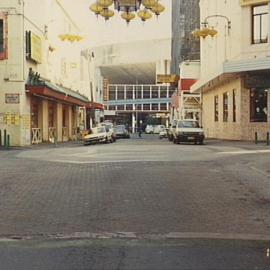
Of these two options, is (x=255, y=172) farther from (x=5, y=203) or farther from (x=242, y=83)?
(x=242, y=83)

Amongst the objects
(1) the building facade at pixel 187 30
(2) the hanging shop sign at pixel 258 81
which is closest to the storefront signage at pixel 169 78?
(1) the building facade at pixel 187 30

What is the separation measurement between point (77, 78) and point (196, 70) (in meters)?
14.4

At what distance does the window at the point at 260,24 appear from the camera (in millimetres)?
37375

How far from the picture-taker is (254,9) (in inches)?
1497

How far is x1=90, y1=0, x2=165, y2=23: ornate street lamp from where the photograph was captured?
19.6 meters

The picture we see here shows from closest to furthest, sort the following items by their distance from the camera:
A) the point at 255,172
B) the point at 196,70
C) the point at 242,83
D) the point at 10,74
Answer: the point at 255,172 → the point at 10,74 → the point at 242,83 → the point at 196,70

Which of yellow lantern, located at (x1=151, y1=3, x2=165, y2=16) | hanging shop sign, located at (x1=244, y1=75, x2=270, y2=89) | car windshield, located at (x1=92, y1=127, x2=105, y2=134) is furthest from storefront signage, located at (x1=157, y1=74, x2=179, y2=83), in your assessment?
yellow lantern, located at (x1=151, y1=3, x2=165, y2=16)

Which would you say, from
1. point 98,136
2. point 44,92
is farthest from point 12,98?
point 98,136

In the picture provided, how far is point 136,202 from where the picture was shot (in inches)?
462

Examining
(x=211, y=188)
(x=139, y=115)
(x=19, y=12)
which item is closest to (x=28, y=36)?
(x=19, y=12)

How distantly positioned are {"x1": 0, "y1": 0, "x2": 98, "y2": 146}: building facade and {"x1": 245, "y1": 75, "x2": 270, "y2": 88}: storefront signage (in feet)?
39.5

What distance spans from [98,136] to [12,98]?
913cm

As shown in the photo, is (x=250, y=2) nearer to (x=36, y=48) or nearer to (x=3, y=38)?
(x=36, y=48)

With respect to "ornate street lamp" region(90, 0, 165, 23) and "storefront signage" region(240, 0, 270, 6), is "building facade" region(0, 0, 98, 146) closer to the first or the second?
"storefront signage" region(240, 0, 270, 6)
